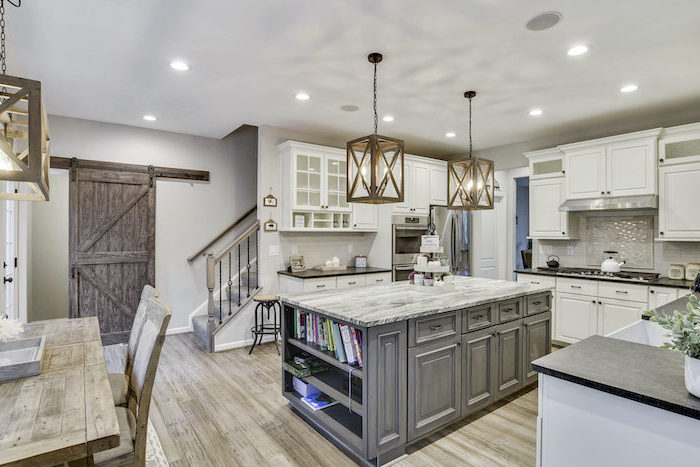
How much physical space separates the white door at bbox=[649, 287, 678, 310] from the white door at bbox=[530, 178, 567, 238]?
1251mm

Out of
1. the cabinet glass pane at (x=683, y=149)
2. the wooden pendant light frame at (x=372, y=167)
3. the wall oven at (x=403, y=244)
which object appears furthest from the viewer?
the wall oven at (x=403, y=244)

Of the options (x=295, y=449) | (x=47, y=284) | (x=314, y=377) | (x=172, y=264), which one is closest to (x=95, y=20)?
(x=314, y=377)

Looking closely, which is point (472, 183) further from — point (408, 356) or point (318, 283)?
point (318, 283)

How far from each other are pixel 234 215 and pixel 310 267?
1457 millimetres

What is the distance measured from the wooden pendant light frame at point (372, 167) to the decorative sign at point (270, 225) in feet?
7.59

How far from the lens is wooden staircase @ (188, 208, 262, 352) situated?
14.6 feet

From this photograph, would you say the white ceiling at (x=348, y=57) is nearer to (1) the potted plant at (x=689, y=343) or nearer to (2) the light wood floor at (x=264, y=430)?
(1) the potted plant at (x=689, y=343)

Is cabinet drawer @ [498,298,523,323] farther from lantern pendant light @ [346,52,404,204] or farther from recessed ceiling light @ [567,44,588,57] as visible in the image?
recessed ceiling light @ [567,44,588,57]

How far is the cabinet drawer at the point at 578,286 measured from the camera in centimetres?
429

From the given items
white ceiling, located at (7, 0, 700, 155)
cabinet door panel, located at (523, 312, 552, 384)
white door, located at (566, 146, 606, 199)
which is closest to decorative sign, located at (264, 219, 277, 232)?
white ceiling, located at (7, 0, 700, 155)

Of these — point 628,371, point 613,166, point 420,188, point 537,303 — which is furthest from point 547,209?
point 628,371

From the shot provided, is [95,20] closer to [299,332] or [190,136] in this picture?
[299,332]

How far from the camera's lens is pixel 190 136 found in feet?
17.4

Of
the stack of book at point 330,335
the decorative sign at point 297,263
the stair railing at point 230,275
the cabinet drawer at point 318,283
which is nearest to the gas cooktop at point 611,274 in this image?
the cabinet drawer at point 318,283
